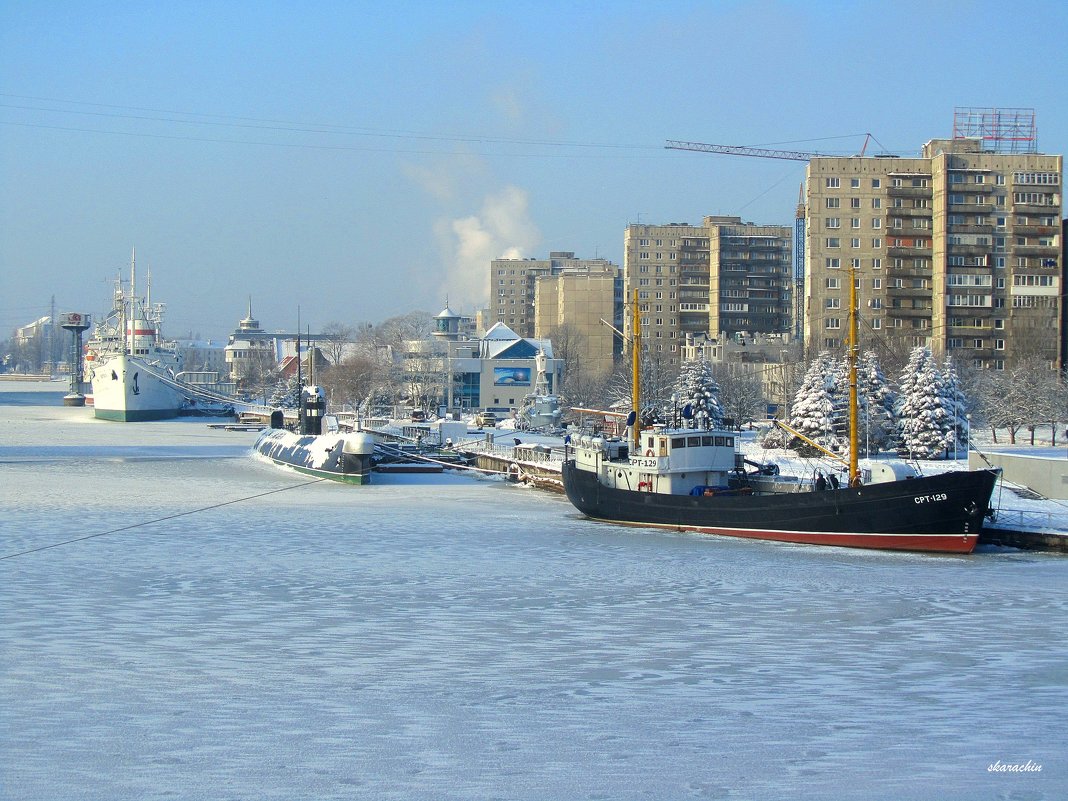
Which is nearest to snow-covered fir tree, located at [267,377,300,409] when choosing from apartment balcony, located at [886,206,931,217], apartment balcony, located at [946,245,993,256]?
apartment balcony, located at [886,206,931,217]

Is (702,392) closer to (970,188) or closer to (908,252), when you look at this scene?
(908,252)

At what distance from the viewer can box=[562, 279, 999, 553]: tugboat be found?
102ft

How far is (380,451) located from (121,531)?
92.9ft

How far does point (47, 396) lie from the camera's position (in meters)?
180

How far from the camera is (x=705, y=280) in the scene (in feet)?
498

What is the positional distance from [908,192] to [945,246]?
210 inches

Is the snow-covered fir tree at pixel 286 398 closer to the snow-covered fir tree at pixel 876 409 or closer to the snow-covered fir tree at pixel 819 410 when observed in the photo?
the snow-covered fir tree at pixel 819 410

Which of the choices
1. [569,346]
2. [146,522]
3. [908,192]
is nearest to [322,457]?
[146,522]

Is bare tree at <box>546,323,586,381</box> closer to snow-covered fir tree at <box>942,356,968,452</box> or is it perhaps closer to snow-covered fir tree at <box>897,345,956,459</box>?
snow-covered fir tree at <box>942,356,968,452</box>

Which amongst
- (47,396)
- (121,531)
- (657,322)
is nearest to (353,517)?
(121,531)

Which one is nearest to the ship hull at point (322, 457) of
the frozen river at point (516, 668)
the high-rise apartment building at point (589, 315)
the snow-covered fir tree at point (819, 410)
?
the frozen river at point (516, 668)

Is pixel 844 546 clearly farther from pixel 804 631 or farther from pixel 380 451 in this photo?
pixel 380 451

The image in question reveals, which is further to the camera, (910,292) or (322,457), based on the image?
(910,292)

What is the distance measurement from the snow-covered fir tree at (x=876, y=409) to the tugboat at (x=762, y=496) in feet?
71.5
